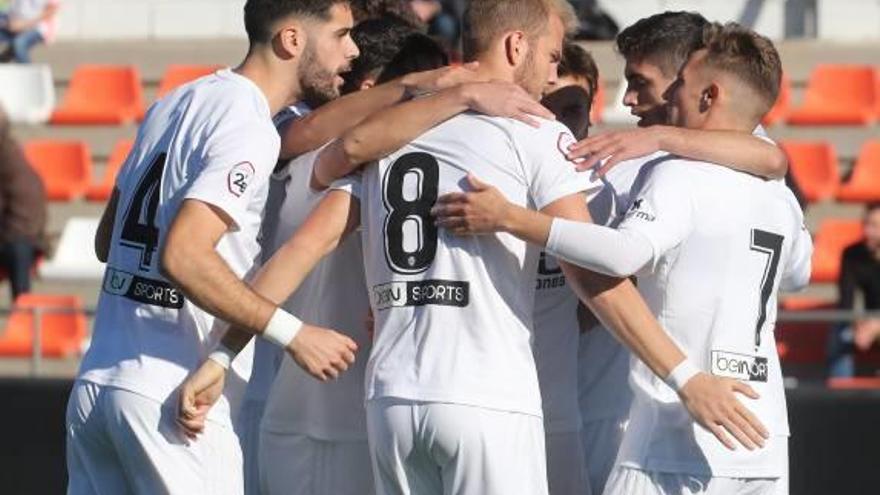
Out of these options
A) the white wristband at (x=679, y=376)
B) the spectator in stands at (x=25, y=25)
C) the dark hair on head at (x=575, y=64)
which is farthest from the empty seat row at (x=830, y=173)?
the white wristband at (x=679, y=376)

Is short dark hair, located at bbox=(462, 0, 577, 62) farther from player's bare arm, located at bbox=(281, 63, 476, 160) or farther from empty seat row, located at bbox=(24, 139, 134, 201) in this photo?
empty seat row, located at bbox=(24, 139, 134, 201)

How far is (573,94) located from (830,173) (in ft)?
24.1

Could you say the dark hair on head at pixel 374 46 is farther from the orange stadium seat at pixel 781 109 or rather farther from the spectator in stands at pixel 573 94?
the orange stadium seat at pixel 781 109

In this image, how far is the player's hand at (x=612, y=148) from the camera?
5562 mm

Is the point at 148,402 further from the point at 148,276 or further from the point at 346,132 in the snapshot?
the point at 346,132

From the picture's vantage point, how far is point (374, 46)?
20.9 feet

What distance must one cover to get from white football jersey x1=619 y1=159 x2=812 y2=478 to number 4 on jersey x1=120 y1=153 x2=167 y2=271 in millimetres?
1282

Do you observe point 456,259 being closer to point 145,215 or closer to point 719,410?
point 719,410

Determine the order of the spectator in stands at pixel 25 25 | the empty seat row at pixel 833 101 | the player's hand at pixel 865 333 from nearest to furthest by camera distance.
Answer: the player's hand at pixel 865 333 → the empty seat row at pixel 833 101 → the spectator in stands at pixel 25 25

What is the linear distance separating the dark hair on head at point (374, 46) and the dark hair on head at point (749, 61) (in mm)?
1070

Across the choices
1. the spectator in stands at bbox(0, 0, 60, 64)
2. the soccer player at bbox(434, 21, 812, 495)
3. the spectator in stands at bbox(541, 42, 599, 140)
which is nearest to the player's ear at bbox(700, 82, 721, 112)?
the soccer player at bbox(434, 21, 812, 495)

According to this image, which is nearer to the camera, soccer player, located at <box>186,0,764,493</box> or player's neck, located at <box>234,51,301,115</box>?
soccer player, located at <box>186,0,764,493</box>

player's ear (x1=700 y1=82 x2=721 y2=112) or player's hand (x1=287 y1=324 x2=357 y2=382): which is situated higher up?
player's ear (x1=700 y1=82 x2=721 y2=112)

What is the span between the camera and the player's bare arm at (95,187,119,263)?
19.6 ft
